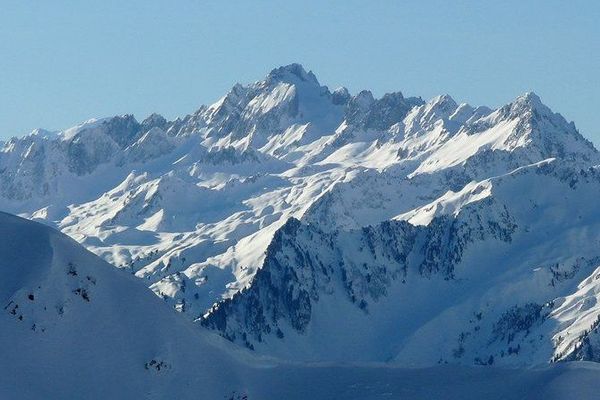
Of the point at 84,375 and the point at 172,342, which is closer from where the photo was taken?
the point at 84,375

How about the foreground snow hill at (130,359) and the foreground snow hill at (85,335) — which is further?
the foreground snow hill at (130,359)

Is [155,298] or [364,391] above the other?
[155,298]

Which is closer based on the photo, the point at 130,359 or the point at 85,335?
the point at 130,359

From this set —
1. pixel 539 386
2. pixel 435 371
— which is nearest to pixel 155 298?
pixel 435 371

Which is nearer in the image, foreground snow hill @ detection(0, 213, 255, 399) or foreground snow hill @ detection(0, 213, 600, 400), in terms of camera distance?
foreground snow hill @ detection(0, 213, 255, 399)

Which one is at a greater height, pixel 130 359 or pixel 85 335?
pixel 85 335

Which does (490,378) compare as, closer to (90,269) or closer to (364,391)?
(364,391)

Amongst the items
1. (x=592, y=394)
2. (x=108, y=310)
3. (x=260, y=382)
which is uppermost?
(x=108, y=310)
